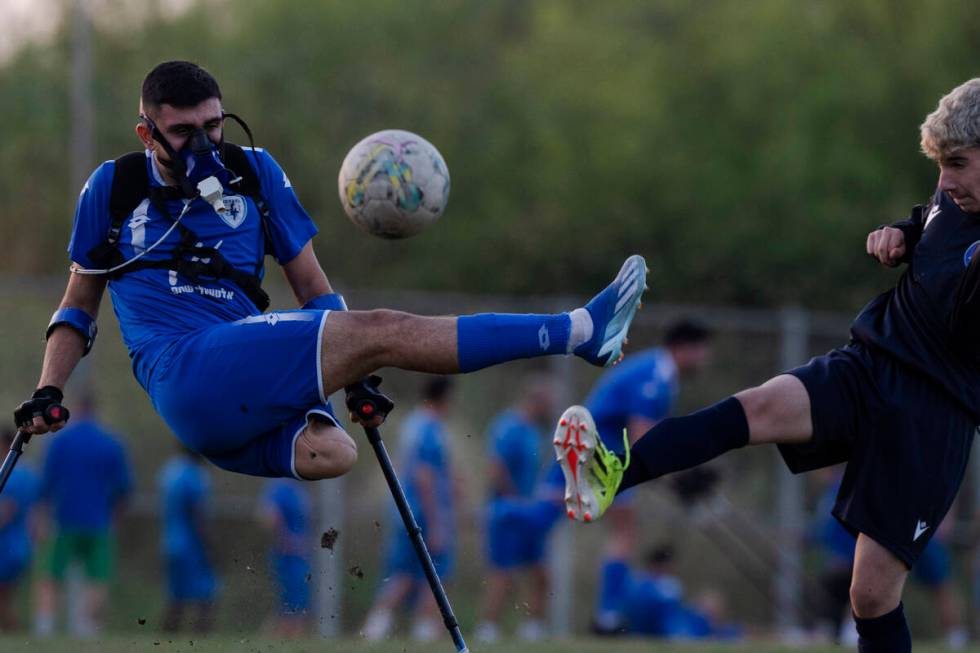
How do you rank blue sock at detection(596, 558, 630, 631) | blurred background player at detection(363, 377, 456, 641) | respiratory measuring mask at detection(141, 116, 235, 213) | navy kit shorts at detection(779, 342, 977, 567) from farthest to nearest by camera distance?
blurred background player at detection(363, 377, 456, 641) → blue sock at detection(596, 558, 630, 631) → respiratory measuring mask at detection(141, 116, 235, 213) → navy kit shorts at detection(779, 342, 977, 567)

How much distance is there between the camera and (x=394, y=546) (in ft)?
46.1

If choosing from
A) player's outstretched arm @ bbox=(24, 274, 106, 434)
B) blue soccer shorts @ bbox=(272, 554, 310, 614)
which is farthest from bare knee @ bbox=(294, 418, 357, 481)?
blue soccer shorts @ bbox=(272, 554, 310, 614)

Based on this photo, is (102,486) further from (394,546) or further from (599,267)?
(599,267)

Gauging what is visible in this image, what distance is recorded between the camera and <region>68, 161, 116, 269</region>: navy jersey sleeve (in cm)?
655

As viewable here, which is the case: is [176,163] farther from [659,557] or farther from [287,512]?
[287,512]

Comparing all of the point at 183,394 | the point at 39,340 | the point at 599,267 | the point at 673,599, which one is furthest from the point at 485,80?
the point at 183,394

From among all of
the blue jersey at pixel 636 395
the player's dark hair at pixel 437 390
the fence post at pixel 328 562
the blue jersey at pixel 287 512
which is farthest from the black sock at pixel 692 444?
the fence post at pixel 328 562

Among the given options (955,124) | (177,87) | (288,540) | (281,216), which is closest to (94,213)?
(177,87)

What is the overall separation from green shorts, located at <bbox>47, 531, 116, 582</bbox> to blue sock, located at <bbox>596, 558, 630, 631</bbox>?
477 centimetres

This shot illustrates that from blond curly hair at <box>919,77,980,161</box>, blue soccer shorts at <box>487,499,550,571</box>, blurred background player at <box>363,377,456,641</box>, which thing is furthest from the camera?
blue soccer shorts at <box>487,499,550,571</box>

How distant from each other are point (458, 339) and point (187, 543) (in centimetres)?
924

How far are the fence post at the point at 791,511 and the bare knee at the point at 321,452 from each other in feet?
33.1

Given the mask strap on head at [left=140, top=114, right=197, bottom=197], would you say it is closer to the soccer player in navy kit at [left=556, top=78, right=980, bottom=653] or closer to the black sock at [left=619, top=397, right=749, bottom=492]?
the soccer player in navy kit at [left=556, top=78, right=980, bottom=653]

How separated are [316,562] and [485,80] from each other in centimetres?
1891
